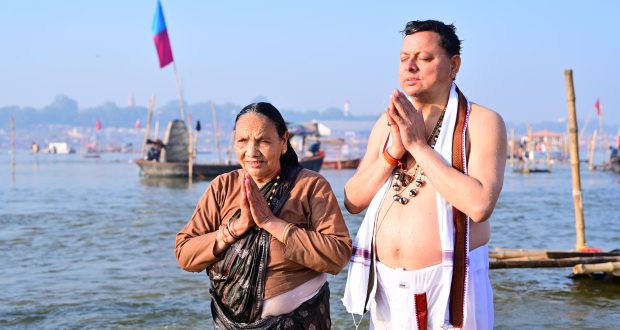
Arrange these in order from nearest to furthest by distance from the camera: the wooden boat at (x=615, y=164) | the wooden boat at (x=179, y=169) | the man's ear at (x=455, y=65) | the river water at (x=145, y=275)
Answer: the man's ear at (x=455, y=65), the river water at (x=145, y=275), the wooden boat at (x=179, y=169), the wooden boat at (x=615, y=164)

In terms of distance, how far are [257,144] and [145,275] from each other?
7701 millimetres

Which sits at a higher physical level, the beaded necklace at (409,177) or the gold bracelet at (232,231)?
the beaded necklace at (409,177)

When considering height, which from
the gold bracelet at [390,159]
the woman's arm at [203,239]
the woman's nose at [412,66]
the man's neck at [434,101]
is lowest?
the woman's arm at [203,239]

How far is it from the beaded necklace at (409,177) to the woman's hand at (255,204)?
18.6 inches

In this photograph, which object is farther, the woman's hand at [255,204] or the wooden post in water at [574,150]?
the wooden post in water at [574,150]

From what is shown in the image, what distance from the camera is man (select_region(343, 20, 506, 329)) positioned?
2.76m

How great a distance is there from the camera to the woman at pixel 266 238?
2.83 meters

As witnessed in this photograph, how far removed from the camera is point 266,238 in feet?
9.46

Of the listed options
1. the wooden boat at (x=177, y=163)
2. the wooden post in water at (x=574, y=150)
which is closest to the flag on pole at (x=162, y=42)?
the wooden boat at (x=177, y=163)

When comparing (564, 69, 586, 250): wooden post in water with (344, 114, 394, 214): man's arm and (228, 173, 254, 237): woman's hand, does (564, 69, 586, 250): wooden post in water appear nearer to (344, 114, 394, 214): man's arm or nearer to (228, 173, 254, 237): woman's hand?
(344, 114, 394, 214): man's arm

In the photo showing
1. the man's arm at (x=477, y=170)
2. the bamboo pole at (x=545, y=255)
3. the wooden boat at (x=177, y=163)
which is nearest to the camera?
the man's arm at (x=477, y=170)

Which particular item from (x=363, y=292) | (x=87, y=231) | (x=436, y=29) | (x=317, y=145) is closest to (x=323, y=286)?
(x=363, y=292)

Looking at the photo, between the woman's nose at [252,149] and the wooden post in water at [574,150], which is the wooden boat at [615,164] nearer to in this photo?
the wooden post in water at [574,150]

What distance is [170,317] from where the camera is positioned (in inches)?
304
